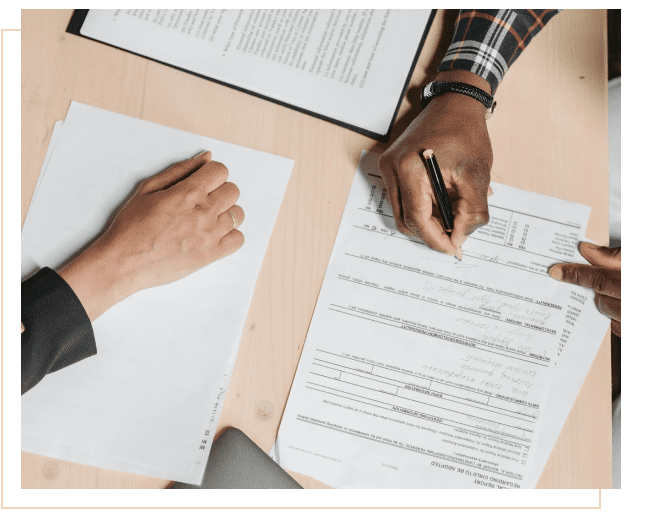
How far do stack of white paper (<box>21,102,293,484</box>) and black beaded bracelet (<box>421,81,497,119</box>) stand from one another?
0.24m

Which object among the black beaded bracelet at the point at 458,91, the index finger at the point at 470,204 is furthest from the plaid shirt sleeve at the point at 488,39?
the index finger at the point at 470,204

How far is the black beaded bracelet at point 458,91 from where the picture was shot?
65 cm

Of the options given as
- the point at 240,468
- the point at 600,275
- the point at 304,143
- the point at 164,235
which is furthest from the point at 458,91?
the point at 240,468

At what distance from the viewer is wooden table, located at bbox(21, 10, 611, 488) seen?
0.63m

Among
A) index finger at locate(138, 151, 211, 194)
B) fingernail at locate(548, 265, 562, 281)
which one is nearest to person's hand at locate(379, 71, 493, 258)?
fingernail at locate(548, 265, 562, 281)

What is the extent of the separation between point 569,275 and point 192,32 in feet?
2.23

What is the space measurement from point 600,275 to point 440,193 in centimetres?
28

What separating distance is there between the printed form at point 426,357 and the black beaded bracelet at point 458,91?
0.49 feet

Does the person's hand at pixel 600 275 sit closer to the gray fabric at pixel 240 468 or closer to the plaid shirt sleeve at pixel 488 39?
the plaid shirt sleeve at pixel 488 39

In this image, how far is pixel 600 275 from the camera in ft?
2.12

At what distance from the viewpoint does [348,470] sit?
622 millimetres

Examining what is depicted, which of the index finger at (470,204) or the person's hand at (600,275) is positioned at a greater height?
the index finger at (470,204)

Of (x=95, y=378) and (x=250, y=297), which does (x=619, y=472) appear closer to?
(x=250, y=297)

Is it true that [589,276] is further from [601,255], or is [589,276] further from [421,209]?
[421,209]
